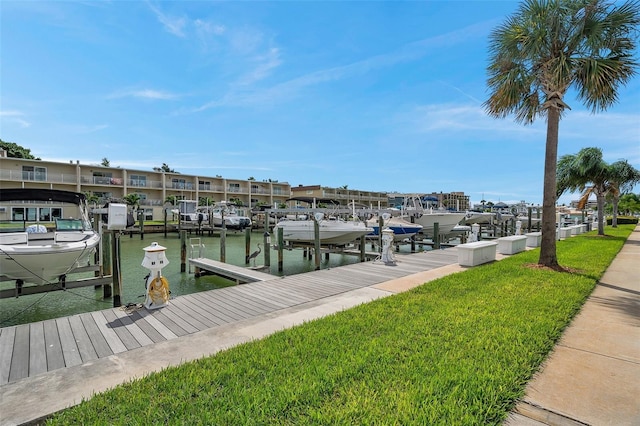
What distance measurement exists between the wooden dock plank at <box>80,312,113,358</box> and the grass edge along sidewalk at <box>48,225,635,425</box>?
1192 millimetres

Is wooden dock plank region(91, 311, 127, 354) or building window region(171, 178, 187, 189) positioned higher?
building window region(171, 178, 187, 189)

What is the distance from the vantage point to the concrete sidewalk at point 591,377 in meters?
2.73

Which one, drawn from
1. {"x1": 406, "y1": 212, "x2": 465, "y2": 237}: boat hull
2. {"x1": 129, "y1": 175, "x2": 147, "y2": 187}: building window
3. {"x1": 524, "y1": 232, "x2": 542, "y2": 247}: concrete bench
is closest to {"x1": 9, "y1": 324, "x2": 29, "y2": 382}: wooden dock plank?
{"x1": 524, "y1": 232, "x2": 542, "y2": 247}: concrete bench

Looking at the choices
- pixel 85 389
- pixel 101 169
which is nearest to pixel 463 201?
pixel 101 169

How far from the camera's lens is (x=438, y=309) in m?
5.35

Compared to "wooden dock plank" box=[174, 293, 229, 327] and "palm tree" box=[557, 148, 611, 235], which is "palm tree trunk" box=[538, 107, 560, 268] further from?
"palm tree" box=[557, 148, 611, 235]

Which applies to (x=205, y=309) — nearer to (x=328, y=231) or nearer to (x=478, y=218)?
(x=328, y=231)

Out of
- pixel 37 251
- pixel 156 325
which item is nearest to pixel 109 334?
pixel 156 325

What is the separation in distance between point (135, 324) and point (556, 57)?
11238mm

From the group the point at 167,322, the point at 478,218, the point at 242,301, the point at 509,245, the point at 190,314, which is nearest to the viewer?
the point at 167,322

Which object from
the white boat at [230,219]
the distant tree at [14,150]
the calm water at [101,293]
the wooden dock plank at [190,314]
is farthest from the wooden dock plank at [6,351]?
the distant tree at [14,150]

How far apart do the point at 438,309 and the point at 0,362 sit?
5.75 metres

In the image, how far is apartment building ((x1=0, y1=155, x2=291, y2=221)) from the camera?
1438 inches

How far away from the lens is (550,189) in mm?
9078
